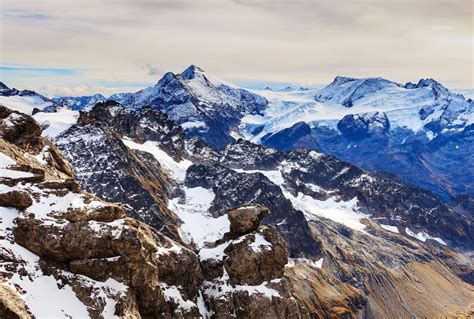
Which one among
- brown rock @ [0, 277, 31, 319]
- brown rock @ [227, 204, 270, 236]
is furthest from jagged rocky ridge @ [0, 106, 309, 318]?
brown rock @ [227, 204, 270, 236]

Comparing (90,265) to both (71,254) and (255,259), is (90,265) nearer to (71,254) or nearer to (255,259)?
(71,254)

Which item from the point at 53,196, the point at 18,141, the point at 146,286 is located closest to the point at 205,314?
the point at 146,286

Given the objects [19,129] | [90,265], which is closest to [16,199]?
[90,265]

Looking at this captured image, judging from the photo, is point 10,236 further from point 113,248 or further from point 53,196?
point 113,248

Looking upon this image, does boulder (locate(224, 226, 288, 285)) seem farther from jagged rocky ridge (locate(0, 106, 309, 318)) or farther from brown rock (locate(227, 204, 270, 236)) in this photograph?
brown rock (locate(227, 204, 270, 236))

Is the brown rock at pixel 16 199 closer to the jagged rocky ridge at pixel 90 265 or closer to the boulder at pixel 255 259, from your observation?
the jagged rocky ridge at pixel 90 265
